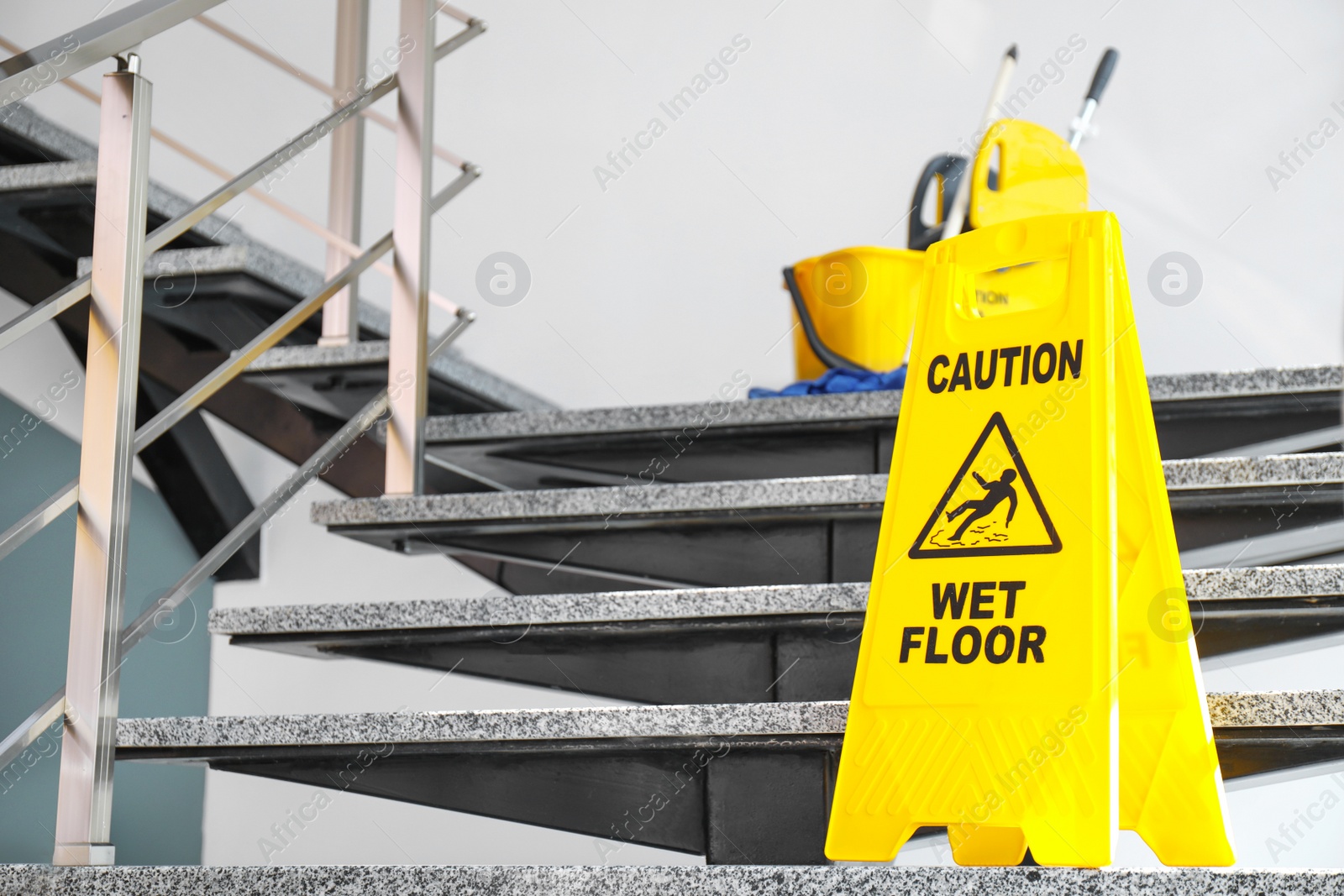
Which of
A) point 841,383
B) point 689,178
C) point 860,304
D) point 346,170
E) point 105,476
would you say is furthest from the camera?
point 689,178

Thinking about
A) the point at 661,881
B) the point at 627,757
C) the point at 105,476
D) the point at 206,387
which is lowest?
the point at 661,881

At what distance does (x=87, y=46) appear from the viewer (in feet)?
3.42

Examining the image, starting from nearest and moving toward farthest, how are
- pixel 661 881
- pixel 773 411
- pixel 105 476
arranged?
pixel 661 881, pixel 105 476, pixel 773 411

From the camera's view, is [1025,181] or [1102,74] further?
[1102,74]

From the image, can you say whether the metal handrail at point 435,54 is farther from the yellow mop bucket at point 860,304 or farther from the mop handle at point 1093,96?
the mop handle at point 1093,96

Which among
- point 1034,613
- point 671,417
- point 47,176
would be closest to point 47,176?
point 47,176

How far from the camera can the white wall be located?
7.98 ft

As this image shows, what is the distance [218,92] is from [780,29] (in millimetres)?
1379

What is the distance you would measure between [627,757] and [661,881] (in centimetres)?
26

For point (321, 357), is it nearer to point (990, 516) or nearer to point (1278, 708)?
point (990, 516)

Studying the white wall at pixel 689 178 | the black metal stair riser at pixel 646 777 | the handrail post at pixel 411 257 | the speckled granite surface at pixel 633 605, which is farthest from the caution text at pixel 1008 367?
the white wall at pixel 689 178

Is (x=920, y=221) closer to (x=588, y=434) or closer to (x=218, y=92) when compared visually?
(x=588, y=434)

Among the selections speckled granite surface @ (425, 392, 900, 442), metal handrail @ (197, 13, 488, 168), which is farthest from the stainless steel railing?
metal handrail @ (197, 13, 488, 168)

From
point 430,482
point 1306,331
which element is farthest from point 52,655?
point 1306,331
